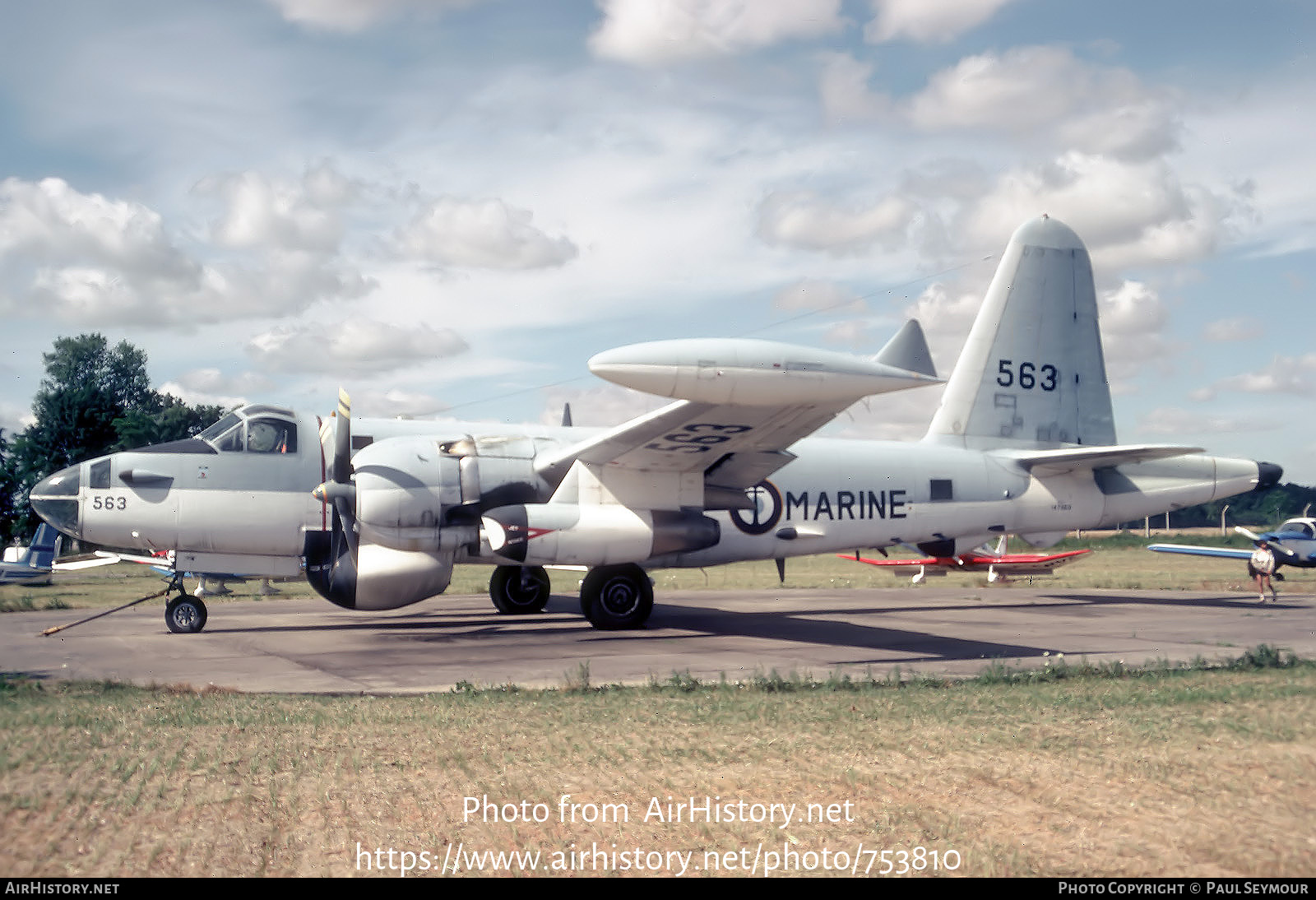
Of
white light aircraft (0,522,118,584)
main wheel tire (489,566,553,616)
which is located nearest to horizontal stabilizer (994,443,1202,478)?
main wheel tire (489,566,553,616)

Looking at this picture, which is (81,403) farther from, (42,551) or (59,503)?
(59,503)

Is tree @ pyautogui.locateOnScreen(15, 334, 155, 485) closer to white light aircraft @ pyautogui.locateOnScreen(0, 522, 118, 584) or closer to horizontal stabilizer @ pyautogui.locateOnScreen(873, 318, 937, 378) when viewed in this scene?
white light aircraft @ pyautogui.locateOnScreen(0, 522, 118, 584)

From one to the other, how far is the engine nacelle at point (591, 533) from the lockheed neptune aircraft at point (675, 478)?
0.03 metres

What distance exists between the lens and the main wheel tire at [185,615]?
→ 1527 centimetres

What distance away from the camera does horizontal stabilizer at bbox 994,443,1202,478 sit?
1717 cm

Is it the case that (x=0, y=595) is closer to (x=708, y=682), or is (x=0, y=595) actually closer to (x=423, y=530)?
(x=423, y=530)

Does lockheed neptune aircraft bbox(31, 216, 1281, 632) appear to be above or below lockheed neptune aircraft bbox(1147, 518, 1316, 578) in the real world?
above

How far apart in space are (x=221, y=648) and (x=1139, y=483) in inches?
663

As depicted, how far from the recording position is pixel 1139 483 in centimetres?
1938

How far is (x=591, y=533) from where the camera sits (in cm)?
1363

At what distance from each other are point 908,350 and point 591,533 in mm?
6514

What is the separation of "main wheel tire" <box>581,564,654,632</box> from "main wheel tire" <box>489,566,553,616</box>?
348 cm

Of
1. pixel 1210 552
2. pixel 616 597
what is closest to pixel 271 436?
pixel 616 597

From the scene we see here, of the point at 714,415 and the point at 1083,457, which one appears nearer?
the point at 714,415
